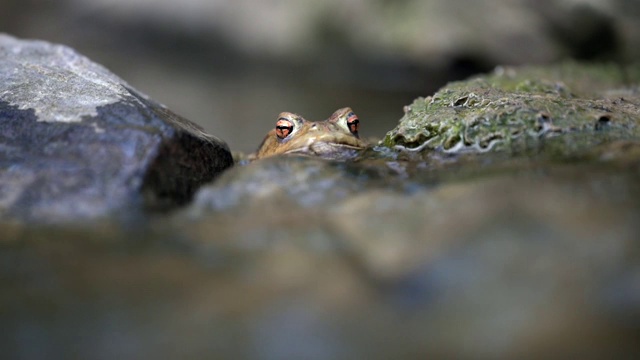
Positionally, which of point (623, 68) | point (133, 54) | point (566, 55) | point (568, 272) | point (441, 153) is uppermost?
point (133, 54)

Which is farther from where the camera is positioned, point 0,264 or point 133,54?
point 133,54

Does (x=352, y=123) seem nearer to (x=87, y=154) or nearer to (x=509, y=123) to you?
(x=509, y=123)

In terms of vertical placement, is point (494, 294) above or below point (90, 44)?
below

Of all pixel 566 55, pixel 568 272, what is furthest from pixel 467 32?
pixel 568 272

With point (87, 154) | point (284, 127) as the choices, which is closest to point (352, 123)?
point (284, 127)

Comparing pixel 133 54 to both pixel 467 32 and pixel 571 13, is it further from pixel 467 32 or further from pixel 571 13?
pixel 571 13

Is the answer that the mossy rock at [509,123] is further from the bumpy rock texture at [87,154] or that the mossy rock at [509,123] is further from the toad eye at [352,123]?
the bumpy rock texture at [87,154]
